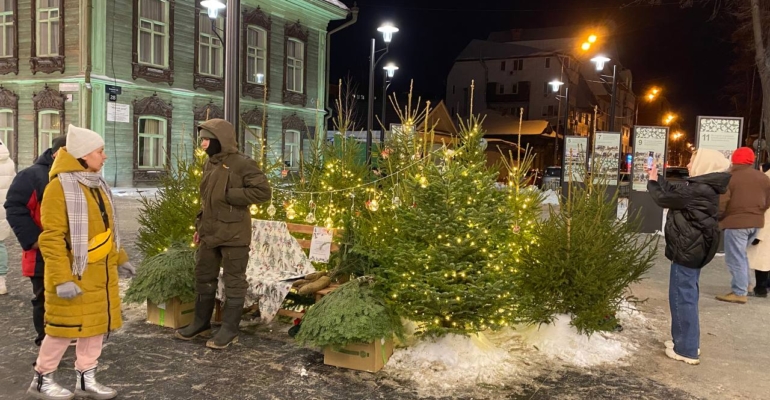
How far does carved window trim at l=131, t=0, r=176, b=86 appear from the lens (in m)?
20.0

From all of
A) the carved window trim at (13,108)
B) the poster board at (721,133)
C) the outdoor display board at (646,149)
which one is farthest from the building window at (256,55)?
the poster board at (721,133)

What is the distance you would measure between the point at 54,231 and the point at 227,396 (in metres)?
1.67

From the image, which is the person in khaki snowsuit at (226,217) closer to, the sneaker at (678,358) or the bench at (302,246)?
the bench at (302,246)

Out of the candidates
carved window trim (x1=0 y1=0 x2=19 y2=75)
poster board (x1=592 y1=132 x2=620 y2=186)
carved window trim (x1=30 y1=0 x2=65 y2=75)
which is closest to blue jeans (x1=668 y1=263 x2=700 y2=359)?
poster board (x1=592 y1=132 x2=620 y2=186)

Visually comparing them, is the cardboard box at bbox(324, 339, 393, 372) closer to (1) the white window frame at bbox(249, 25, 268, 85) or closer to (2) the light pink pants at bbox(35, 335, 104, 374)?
(2) the light pink pants at bbox(35, 335, 104, 374)

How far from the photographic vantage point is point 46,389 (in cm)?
410

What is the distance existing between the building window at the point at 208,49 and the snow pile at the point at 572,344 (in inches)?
796

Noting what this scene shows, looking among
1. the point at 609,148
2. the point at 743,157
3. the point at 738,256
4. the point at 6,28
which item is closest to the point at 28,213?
the point at 738,256

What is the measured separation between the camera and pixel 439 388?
4590mm

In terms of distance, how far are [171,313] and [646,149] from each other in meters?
11.2

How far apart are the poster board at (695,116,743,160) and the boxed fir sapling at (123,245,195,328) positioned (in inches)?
Answer: 412

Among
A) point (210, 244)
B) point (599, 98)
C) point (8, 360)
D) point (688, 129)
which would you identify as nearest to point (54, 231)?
point (210, 244)

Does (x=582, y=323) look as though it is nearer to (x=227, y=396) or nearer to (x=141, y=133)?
(x=227, y=396)

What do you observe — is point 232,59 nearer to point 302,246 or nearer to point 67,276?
point 302,246
